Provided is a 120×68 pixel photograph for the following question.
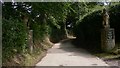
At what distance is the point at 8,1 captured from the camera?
1309 centimetres

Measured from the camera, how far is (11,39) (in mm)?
9750

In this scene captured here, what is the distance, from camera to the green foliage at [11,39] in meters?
9.33

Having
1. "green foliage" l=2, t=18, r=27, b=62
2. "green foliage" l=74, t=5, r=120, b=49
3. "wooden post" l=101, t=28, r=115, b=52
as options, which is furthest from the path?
"green foliage" l=74, t=5, r=120, b=49

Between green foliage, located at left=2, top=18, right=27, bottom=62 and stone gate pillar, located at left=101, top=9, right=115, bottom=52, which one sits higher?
green foliage, located at left=2, top=18, right=27, bottom=62

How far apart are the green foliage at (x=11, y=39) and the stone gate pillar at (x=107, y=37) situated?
21.6 feet

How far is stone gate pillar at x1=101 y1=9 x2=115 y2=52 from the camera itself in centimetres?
1572

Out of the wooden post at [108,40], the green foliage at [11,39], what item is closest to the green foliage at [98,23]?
the wooden post at [108,40]

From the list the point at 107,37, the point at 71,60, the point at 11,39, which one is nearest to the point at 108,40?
the point at 107,37

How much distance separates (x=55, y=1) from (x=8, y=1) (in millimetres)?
2840

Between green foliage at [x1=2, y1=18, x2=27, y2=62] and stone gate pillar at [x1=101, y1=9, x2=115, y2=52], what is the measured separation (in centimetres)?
658

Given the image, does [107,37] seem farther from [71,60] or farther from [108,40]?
[71,60]

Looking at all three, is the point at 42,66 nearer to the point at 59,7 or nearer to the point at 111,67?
the point at 111,67

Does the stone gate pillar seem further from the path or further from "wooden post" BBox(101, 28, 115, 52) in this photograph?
the path


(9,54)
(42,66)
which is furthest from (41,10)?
(9,54)
